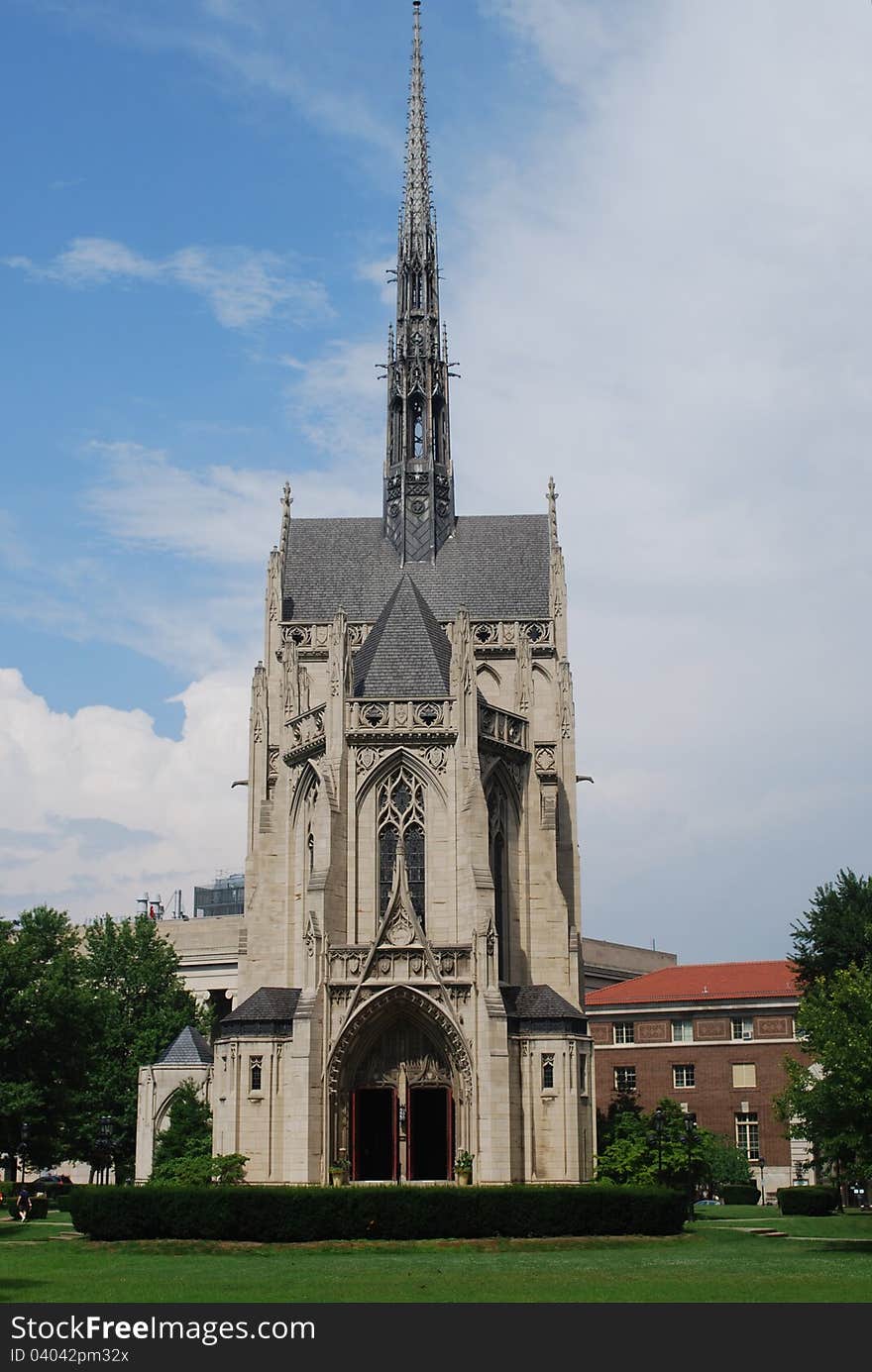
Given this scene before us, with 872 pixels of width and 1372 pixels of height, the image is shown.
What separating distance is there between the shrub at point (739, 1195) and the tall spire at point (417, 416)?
3284cm

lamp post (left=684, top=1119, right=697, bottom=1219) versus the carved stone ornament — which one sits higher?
the carved stone ornament

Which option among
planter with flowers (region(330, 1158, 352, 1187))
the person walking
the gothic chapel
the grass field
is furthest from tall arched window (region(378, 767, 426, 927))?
the person walking

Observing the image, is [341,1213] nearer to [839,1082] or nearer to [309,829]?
[839,1082]

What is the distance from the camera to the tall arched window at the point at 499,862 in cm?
5709

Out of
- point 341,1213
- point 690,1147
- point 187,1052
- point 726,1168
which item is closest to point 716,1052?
point 726,1168

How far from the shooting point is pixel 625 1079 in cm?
8700

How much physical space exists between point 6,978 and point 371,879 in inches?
687

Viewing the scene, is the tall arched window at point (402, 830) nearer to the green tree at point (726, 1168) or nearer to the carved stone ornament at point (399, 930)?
the carved stone ornament at point (399, 930)

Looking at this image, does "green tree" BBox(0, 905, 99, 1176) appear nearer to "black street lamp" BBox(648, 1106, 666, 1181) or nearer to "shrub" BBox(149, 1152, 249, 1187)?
"shrub" BBox(149, 1152, 249, 1187)

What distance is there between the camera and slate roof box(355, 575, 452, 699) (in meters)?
57.2

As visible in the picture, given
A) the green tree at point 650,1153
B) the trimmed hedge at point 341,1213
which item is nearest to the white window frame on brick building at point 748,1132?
the green tree at point 650,1153

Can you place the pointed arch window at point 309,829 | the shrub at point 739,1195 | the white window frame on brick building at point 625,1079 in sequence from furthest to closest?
the white window frame on brick building at point 625,1079
the shrub at point 739,1195
the pointed arch window at point 309,829

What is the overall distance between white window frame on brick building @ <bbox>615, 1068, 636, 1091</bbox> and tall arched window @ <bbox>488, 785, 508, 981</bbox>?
106 feet
